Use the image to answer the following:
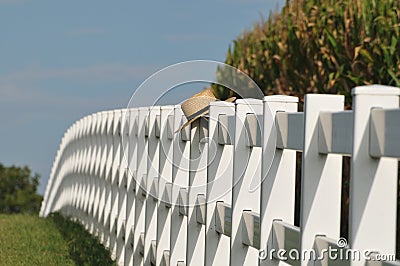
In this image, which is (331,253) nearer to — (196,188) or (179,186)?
(196,188)

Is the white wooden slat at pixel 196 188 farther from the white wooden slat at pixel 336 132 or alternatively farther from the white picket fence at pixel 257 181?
the white wooden slat at pixel 336 132

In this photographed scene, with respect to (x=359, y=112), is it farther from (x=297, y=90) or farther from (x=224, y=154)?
(x=297, y=90)

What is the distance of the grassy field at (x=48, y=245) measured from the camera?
9.62 metres

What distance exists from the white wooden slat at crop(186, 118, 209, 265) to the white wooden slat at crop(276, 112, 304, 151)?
1.91 metres

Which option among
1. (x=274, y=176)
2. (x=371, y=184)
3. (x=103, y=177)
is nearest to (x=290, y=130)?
(x=274, y=176)

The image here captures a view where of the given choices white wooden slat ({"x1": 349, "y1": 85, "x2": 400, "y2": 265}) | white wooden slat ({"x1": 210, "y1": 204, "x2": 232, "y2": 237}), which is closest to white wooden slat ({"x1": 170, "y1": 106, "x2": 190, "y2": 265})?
white wooden slat ({"x1": 210, "y1": 204, "x2": 232, "y2": 237})

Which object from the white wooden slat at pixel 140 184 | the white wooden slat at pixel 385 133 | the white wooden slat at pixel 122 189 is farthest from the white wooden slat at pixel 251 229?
the white wooden slat at pixel 122 189

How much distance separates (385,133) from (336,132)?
52 centimetres

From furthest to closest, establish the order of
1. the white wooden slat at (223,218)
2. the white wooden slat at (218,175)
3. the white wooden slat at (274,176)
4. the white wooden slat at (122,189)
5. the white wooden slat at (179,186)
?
the white wooden slat at (122,189)
the white wooden slat at (179,186)
the white wooden slat at (218,175)
the white wooden slat at (223,218)
the white wooden slat at (274,176)

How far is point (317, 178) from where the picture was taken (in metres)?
4.07

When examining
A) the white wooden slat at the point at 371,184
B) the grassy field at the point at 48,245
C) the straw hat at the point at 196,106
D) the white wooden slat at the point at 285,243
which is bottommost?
the grassy field at the point at 48,245

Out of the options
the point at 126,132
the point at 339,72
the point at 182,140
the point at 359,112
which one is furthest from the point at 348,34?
the point at 359,112

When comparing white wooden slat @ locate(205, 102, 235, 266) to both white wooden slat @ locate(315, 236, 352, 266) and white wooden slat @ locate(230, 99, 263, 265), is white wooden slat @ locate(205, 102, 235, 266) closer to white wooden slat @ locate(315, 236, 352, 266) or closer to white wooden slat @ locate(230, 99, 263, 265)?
white wooden slat @ locate(230, 99, 263, 265)

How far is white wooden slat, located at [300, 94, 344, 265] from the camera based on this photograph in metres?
4.05
